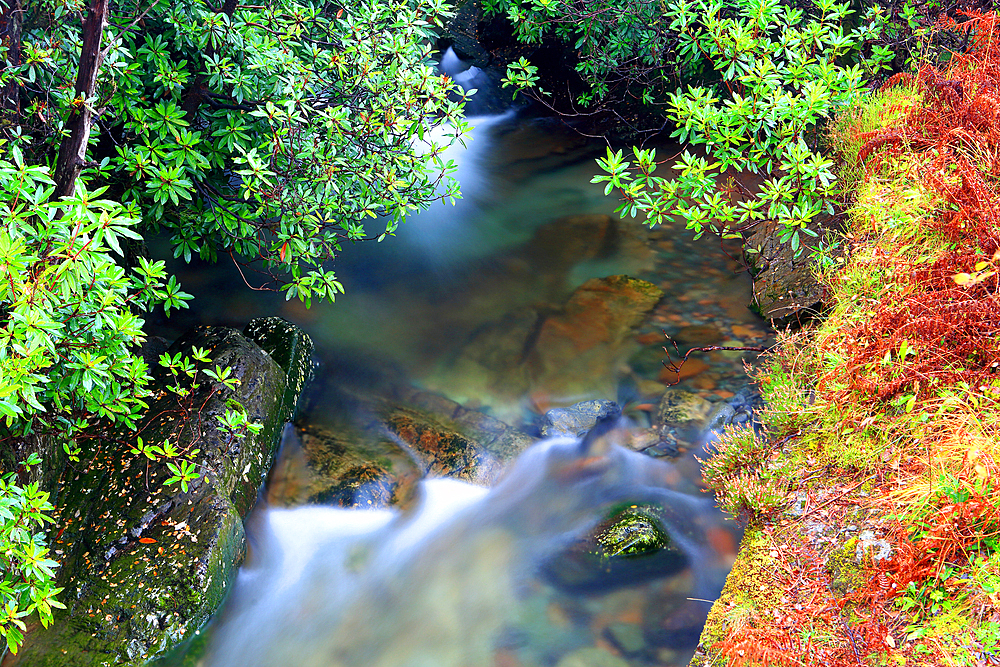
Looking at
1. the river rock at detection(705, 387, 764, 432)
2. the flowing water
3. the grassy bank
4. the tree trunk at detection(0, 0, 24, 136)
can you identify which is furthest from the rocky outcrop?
the tree trunk at detection(0, 0, 24, 136)

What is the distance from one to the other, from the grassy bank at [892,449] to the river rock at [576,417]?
1.22m

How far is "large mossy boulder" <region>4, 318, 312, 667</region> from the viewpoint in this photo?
4320 mm

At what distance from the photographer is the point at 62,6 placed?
427cm

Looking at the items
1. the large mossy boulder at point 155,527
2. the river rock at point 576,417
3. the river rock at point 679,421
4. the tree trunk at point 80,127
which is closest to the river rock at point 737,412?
the river rock at point 679,421

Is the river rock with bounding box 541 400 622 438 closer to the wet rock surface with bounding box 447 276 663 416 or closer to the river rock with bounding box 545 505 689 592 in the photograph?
the wet rock surface with bounding box 447 276 663 416

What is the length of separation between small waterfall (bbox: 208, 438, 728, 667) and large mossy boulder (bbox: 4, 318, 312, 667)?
399 millimetres

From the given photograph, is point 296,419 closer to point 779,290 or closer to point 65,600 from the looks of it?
point 65,600

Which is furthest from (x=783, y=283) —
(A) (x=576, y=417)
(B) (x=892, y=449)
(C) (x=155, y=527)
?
(C) (x=155, y=527)

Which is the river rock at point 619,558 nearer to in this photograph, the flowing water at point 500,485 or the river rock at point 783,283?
the flowing water at point 500,485

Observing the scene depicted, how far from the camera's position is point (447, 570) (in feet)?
17.6

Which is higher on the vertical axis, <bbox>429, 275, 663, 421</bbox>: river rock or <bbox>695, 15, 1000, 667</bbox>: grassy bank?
<bbox>695, 15, 1000, 667</bbox>: grassy bank

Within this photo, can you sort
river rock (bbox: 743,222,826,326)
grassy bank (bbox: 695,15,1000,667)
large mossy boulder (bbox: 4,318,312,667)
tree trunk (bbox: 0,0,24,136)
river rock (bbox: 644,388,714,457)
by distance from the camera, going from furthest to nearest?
river rock (bbox: 743,222,826,326) < river rock (bbox: 644,388,714,457) < large mossy boulder (bbox: 4,318,312,667) < tree trunk (bbox: 0,0,24,136) < grassy bank (bbox: 695,15,1000,667)

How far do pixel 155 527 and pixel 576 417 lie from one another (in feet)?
12.4

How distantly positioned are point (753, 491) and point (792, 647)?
1.28 m
